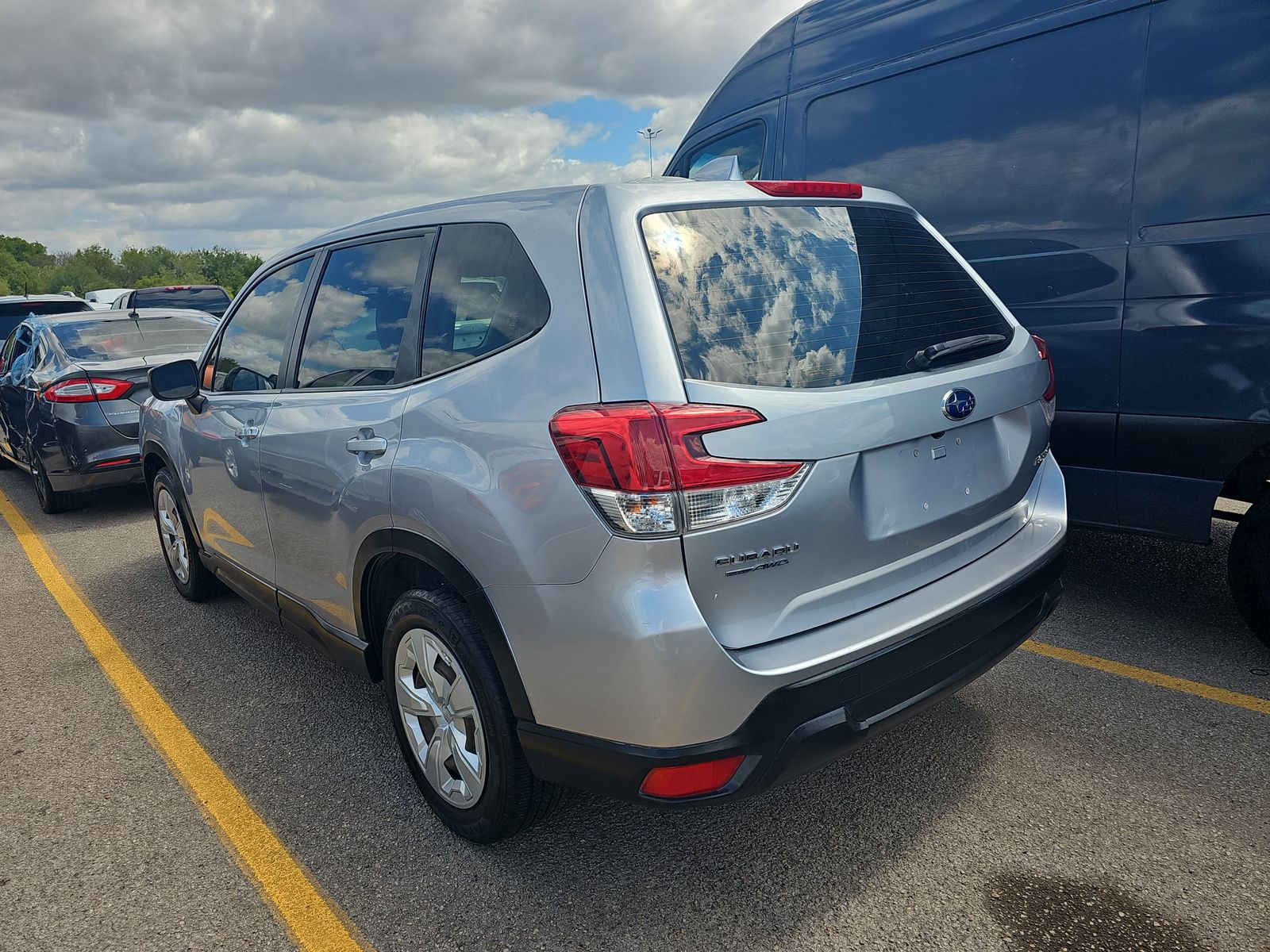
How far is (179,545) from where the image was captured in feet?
16.3

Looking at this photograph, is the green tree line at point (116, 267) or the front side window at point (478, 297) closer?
the front side window at point (478, 297)

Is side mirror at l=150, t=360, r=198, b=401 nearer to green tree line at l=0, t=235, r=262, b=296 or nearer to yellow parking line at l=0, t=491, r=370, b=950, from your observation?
yellow parking line at l=0, t=491, r=370, b=950

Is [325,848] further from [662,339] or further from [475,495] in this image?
[662,339]

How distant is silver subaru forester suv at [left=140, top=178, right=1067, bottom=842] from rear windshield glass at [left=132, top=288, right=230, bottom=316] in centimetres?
1310

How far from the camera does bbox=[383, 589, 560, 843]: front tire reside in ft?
7.84

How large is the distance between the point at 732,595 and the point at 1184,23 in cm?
286

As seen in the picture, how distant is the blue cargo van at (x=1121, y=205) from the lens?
321 cm

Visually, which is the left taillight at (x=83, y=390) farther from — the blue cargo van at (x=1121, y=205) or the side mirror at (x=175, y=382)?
the blue cargo van at (x=1121, y=205)

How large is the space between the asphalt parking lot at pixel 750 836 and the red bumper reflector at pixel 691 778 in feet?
1.47

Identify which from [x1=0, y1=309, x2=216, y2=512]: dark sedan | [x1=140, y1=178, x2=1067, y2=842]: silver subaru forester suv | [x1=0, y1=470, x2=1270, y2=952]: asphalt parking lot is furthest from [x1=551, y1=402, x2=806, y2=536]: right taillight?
[x1=0, y1=309, x2=216, y2=512]: dark sedan

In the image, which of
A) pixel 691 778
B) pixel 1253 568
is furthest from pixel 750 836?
pixel 1253 568

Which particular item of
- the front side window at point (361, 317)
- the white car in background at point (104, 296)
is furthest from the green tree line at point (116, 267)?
the front side window at point (361, 317)

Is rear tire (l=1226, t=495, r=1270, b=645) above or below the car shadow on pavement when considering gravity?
above

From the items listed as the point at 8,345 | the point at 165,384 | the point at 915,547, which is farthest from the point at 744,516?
the point at 8,345
